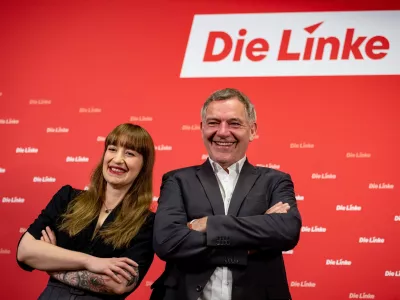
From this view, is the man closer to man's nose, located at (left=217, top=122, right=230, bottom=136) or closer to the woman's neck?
man's nose, located at (left=217, top=122, right=230, bottom=136)

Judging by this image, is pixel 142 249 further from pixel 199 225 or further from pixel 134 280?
pixel 199 225

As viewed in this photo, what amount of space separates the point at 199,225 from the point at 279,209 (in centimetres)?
39

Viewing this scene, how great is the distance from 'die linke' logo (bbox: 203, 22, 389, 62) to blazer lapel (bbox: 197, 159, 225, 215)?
1.92m

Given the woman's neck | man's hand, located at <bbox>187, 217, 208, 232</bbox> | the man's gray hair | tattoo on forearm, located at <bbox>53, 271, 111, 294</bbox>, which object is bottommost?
tattoo on forearm, located at <bbox>53, 271, 111, 294</bbox>

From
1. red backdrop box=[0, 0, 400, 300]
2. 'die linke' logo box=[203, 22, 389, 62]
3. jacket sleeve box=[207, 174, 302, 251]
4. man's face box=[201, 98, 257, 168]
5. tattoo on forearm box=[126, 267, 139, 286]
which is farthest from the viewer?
'die linke' logo box=[203, 22, 389, 62]

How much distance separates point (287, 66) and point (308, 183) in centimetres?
103

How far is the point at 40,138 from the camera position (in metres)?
4.20

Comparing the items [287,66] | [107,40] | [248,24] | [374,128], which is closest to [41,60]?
[107,40]

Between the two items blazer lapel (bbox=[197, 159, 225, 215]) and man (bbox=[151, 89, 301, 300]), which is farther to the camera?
blazer lapel (bbox=[197, 159, 225, 215])

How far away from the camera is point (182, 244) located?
2221 millimetres

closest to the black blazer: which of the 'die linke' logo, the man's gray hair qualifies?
the man's gray hair

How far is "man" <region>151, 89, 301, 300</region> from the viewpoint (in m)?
2.22

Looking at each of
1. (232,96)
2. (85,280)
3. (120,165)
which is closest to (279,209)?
(232,96)

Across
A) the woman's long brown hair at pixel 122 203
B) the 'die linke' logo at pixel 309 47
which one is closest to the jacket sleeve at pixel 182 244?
the woman's long brown hair at pixel 122 203
